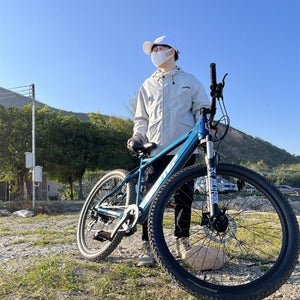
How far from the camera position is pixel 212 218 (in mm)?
1821

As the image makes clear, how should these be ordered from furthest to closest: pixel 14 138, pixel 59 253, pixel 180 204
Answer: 1. pixel 14 138
2. pixel 59 253
3. pixel 180 204

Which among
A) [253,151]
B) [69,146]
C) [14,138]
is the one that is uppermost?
[253,151]

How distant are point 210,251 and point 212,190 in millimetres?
807

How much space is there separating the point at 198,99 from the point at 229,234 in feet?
4.40

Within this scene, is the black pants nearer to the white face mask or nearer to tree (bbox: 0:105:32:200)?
the white face mask

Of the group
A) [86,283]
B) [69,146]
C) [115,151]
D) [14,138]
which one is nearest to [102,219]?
[86,283]

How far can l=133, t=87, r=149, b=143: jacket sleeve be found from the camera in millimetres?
2973

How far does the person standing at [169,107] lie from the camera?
265 cm

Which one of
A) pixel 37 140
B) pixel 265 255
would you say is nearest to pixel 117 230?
pixel 265 255

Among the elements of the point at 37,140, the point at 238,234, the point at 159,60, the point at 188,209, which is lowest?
the point at 238,234

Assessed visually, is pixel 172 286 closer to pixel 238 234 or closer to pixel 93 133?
pixel 238 234

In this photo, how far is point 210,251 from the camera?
2389mm

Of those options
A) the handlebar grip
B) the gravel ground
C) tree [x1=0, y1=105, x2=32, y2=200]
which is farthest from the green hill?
the handlebar grip

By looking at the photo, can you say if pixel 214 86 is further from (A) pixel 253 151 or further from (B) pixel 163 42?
(A) pixel 253 151
